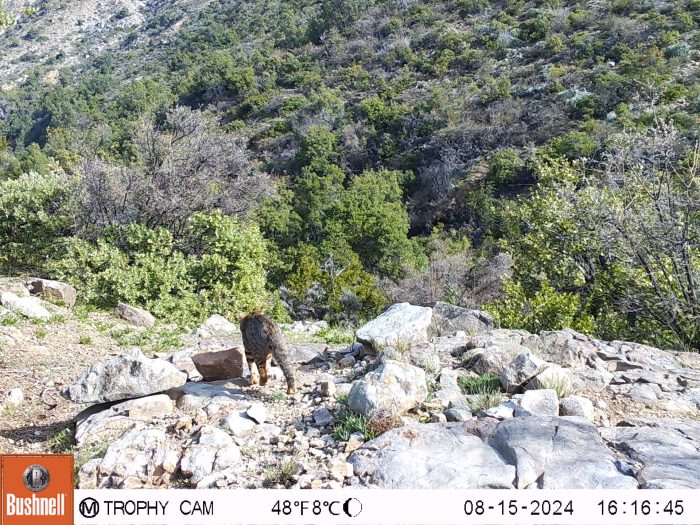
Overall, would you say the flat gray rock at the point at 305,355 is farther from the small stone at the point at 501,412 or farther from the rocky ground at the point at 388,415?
the small stone at the point at 501,412

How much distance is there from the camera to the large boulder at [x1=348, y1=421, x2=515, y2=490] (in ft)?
12.2

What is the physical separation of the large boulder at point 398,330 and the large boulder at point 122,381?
2.22 meters

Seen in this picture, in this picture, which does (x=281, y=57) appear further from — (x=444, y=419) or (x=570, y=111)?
(x=444, y=419)

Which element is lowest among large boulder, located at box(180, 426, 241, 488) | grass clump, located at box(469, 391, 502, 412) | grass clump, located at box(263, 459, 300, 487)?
grass clump, located at box(469, 391, 502, 412)

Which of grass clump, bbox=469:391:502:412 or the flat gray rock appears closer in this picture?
grass clump, bbox=469:391:502:412

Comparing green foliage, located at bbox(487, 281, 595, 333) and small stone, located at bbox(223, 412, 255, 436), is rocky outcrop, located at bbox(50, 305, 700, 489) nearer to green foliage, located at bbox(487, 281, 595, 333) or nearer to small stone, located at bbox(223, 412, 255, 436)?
small stone, located at bbox(223, 412, 255, 436)

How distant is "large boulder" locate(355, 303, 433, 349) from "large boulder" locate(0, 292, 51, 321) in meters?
5.78

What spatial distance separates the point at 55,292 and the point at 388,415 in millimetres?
8358

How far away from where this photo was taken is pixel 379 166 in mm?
35312

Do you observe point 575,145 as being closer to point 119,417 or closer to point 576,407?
point 576,407

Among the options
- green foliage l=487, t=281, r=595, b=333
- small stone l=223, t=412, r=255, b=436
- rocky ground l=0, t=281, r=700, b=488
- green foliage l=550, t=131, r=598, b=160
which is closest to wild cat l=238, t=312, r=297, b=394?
rocky ground l=0, t=281, r=700, b=488

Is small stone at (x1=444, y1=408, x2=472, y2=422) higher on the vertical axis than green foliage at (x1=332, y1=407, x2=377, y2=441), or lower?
lower

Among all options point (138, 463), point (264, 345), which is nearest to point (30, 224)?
point (264, 345)

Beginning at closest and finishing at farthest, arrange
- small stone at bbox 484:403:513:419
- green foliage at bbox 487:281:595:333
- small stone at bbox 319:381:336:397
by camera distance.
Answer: small stone at bbox 484:403:513:419 → small stone at bbox 319:381:336:397 → green foliage at bbox 487:281:595:333
